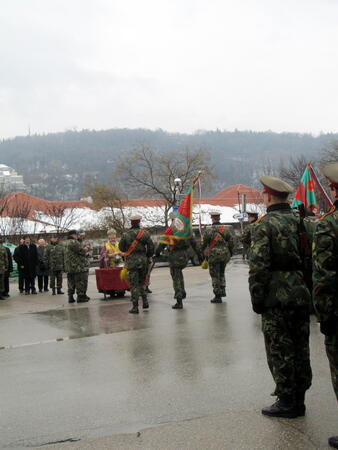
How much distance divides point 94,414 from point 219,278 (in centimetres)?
784

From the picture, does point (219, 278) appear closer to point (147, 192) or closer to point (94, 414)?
point (94, 414)

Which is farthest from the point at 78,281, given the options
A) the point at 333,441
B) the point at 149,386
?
the point at 333,441

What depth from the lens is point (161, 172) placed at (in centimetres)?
5412

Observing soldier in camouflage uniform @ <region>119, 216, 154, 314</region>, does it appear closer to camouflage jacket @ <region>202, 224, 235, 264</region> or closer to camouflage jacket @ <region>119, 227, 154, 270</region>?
camouflage jacket @ <region>119, 227, 154, 270</region>

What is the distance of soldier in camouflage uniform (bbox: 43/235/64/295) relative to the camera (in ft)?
56.1

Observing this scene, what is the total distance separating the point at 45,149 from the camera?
615 feet

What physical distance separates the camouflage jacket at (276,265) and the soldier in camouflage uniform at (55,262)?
12404mm

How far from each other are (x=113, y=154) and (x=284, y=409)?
547 ft

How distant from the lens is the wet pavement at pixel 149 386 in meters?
4.73

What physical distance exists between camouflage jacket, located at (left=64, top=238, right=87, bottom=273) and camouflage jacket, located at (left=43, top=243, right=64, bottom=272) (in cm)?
244

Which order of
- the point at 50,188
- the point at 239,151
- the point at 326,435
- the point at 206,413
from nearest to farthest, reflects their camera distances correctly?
the point at 326,435 < the point at 206,413 < the point at 50,188 < the point at 239,151

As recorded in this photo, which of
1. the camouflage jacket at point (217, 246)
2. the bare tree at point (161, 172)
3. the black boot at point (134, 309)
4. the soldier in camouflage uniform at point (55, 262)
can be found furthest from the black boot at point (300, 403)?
the bare tree at point (161, 172)

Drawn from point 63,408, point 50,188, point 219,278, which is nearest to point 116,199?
point 219,278

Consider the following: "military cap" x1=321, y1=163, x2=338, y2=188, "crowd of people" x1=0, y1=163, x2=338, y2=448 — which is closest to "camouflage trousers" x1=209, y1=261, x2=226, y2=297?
"crowd of people" x1=0, y1=163, x2=338, y2=448
